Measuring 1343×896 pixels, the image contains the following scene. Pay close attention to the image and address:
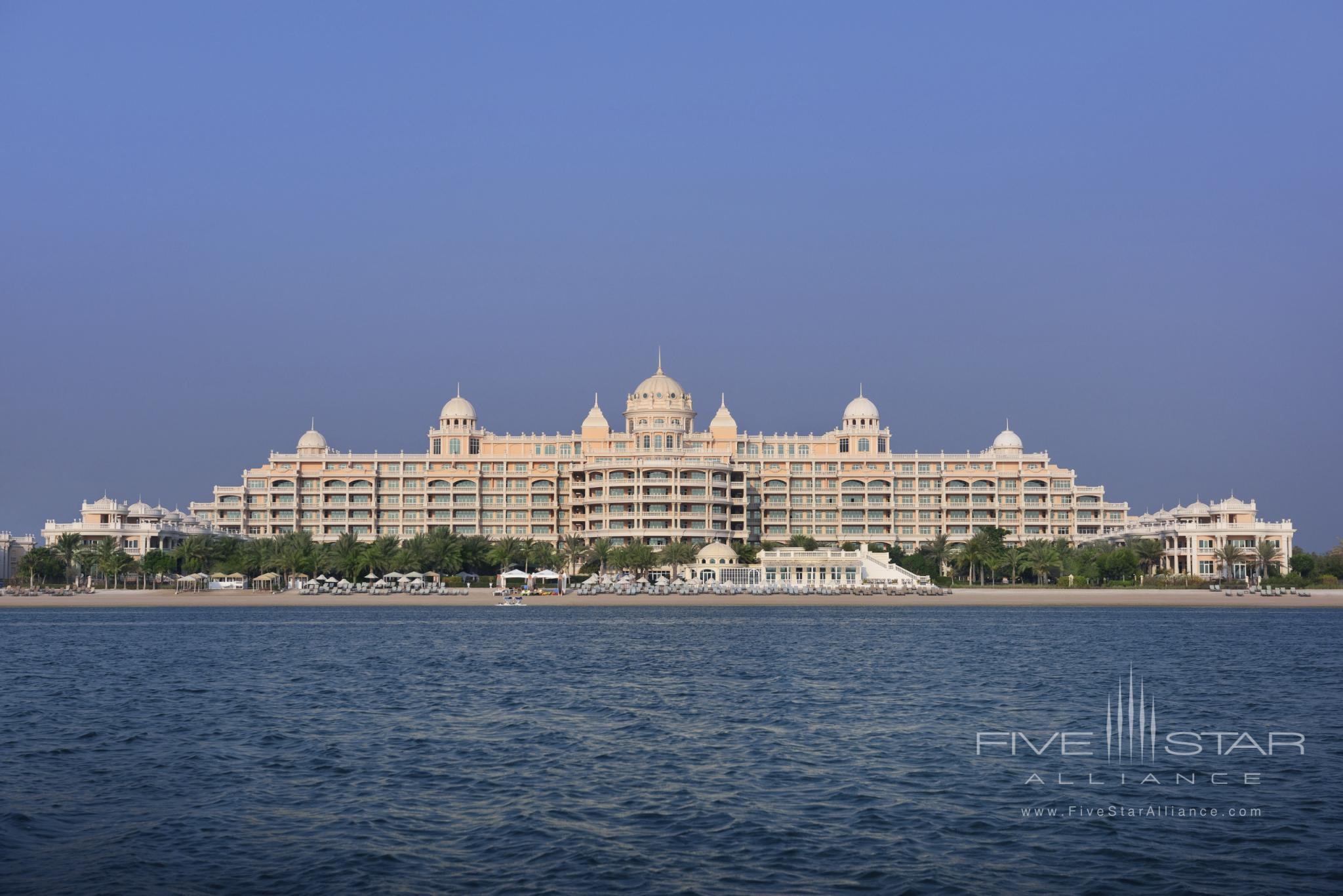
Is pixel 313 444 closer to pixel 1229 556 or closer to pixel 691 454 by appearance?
pixel 691 454

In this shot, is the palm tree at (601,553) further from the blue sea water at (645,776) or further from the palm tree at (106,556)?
the blue sea water at (645,776)

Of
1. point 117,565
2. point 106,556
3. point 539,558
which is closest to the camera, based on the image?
point 117,565

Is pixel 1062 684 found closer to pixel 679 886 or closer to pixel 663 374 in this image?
pixel 679 886

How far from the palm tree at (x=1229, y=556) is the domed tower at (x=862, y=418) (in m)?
46.5

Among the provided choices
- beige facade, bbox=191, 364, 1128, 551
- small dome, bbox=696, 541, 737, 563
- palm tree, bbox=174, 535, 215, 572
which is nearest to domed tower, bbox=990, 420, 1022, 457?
beige facade, bbox=191, 364, 1128, 551

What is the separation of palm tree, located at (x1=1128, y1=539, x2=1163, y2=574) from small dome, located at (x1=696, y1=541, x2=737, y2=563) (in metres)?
42.7

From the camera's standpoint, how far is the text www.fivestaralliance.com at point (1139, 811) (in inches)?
930

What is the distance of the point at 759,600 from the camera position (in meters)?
116

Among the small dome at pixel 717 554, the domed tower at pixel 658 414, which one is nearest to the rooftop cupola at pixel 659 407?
the domed tower at pixel 658 414

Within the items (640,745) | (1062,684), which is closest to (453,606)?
(1062,684)

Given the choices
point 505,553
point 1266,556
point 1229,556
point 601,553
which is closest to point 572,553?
point 601,553

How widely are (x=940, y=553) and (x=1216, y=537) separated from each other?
31229 mm

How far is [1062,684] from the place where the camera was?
4484 centimetres

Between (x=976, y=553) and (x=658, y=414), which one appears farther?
(x=658, y=414)
